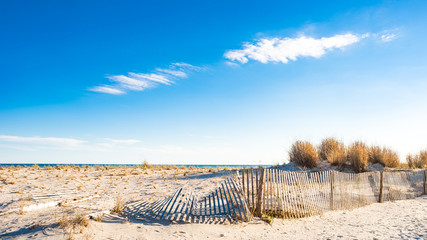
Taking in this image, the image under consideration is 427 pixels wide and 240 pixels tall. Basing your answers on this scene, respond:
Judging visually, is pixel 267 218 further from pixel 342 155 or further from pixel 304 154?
pixel 342 155

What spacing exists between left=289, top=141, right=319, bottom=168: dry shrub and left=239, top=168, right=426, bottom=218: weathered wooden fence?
4057 mm

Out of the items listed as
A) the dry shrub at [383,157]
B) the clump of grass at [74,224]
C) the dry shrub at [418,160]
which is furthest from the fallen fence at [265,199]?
the dry shrub at [418,160]

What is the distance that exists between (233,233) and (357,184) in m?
6.60

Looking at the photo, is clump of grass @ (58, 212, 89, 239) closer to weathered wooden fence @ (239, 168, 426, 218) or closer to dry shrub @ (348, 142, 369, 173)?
weathered wooden fence @ (239, 168, 426, 218)

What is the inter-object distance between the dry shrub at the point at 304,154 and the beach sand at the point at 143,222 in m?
4.70

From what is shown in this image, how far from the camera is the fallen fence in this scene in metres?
6.66

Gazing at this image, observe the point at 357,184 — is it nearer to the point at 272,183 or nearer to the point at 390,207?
the point at 390,207

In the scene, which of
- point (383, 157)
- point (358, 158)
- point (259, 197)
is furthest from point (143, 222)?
point (383, 157)

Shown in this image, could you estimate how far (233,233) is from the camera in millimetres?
5809

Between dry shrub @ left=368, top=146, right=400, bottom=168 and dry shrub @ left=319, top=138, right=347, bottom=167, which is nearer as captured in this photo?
dry shrub @ left=319, top=138, right=347, bottom=167

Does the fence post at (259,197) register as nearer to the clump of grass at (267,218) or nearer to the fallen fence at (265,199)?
the fallen fence at (265,199)

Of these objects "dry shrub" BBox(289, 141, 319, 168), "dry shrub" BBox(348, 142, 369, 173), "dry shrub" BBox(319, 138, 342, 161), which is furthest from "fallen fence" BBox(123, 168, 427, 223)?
"dry shrub" BBox(319, 138, 342, 161)

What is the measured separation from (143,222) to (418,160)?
19900mm

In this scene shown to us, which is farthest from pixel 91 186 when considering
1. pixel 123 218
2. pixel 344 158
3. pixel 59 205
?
pixel 344 158
